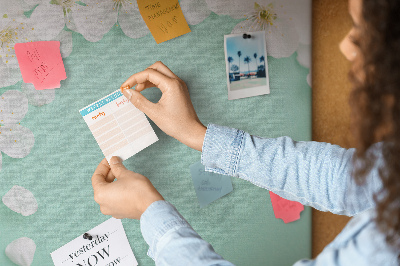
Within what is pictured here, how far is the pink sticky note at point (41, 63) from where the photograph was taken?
664 mm

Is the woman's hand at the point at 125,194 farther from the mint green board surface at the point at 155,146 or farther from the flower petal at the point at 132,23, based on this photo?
the flower petal at the point at 132,23

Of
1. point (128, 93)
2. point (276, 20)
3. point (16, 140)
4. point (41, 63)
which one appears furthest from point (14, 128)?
point (276, 20)

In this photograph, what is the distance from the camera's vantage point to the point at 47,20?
2.19 feet

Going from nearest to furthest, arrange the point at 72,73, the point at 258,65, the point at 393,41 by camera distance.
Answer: the point at 393,41
the point at 72,73
the point at 258,65

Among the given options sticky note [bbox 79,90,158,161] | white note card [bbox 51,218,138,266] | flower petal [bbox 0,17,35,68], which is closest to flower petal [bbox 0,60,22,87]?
flower petal [bbox 0,17,35,68]

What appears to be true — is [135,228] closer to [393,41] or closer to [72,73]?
[72,73]

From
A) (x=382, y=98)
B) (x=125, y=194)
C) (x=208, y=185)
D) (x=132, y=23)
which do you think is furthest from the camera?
(x=208, y=185)

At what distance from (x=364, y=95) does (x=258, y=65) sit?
404mm

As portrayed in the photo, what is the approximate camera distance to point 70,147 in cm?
72

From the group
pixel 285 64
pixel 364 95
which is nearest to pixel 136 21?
pixel 285 64

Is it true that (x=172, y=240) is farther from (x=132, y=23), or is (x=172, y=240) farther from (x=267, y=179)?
(x=132, y=23)

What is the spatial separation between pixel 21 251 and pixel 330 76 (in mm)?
821

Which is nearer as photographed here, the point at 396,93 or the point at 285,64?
the point at 396,93

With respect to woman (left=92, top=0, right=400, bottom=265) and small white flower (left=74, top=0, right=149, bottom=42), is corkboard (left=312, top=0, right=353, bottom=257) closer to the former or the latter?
woman (left=92, top=0, right=400, bottom=265)
